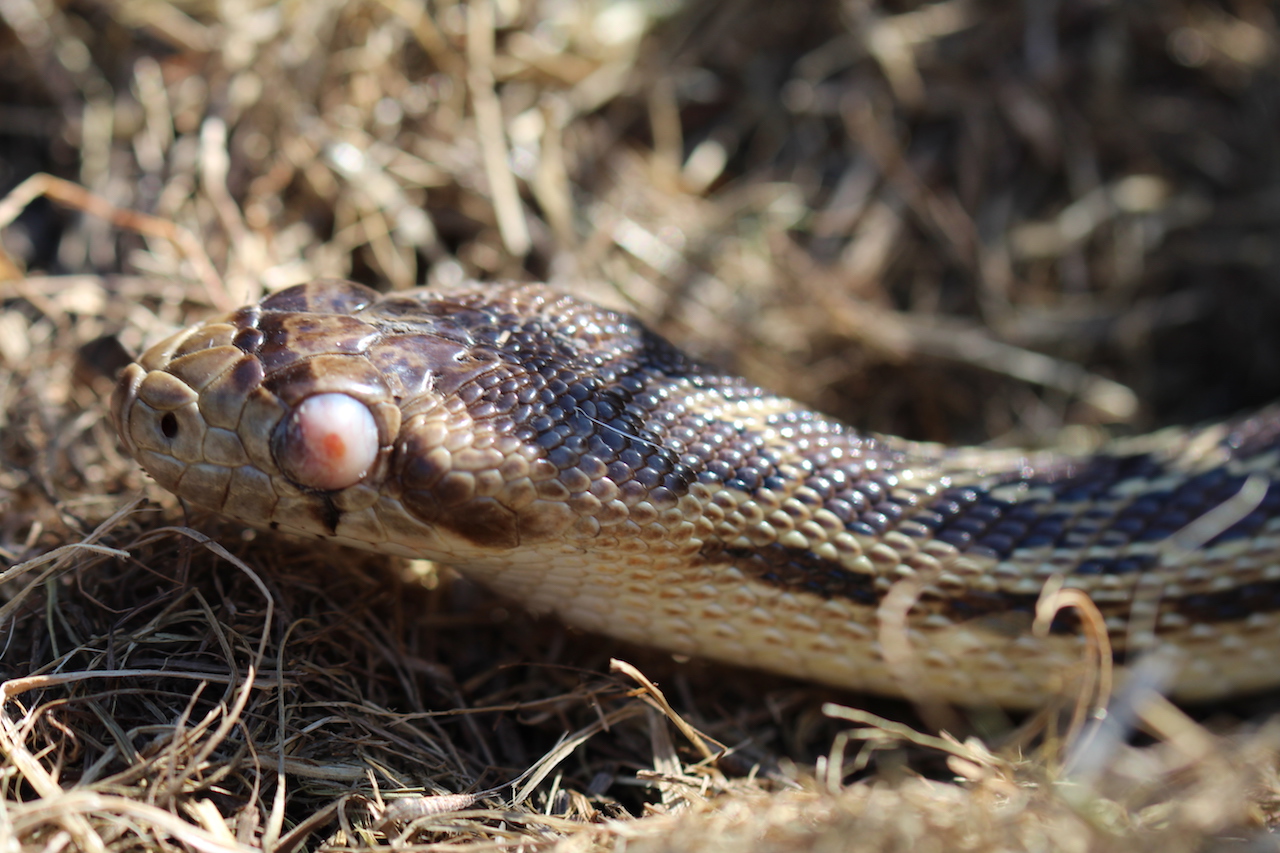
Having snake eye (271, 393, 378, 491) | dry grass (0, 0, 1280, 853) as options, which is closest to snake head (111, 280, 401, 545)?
snake eye (271, 393, 378, 491)

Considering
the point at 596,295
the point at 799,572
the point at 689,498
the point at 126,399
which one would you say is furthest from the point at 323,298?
the point at 799,572

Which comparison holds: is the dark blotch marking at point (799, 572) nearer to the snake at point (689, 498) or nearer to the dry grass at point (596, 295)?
the snake at point (689, 498)

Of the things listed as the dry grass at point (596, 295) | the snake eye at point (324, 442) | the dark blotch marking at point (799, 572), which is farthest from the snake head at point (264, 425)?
the dark blotch marking at point (799, 572)

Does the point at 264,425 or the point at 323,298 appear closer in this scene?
the point at 264,425

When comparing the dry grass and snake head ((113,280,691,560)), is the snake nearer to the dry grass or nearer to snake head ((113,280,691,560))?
snake head ((113,280,691,560))

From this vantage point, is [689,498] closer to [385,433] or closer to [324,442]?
[385,433]

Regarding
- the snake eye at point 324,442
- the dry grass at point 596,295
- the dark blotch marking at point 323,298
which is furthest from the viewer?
the dark blotch marking at point 323,298
